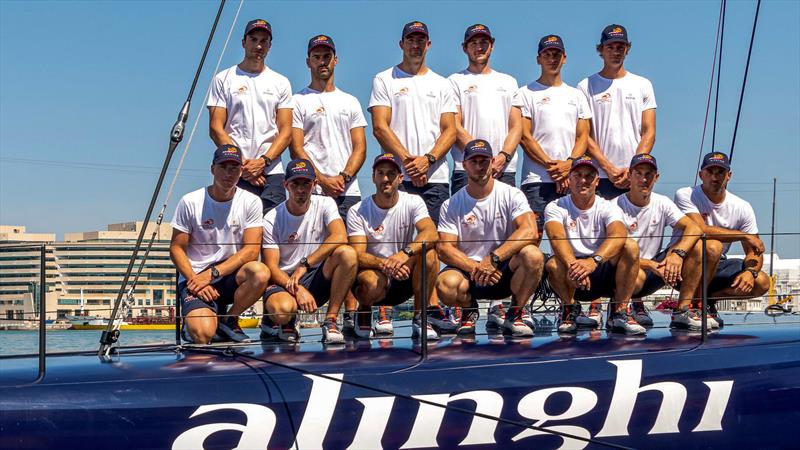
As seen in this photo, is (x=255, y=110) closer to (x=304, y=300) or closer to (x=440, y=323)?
(x=304, y=300)

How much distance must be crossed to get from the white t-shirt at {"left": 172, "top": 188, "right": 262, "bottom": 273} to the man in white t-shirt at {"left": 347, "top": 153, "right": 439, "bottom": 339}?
89cm

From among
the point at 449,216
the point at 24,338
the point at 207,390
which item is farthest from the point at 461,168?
the point at 24,338

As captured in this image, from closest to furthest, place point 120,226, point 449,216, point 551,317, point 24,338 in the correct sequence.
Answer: point 449,216
point 551,317
point 24,338
point 120,226

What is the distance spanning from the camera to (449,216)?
341 inches

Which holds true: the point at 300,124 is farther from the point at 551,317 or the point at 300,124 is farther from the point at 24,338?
the point at 24,338

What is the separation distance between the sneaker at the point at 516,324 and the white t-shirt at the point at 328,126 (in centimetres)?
187

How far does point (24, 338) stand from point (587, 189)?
709cm

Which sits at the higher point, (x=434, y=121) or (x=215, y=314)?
(x=434, y=121)

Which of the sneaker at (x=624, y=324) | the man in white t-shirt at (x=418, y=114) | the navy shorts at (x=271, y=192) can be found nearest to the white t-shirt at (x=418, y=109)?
the man in white t-shirt at (x=418, y=114)

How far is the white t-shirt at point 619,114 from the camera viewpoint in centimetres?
982

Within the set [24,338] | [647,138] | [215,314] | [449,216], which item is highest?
[647,138]

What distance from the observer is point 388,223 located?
28.1 ft

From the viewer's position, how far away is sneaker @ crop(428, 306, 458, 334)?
8914 mm

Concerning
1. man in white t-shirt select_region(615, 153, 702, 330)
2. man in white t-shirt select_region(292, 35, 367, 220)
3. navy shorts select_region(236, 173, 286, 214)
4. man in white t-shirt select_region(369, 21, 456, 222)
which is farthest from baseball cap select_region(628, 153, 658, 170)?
navy shorts select_region(236, 173, 286, 214)
